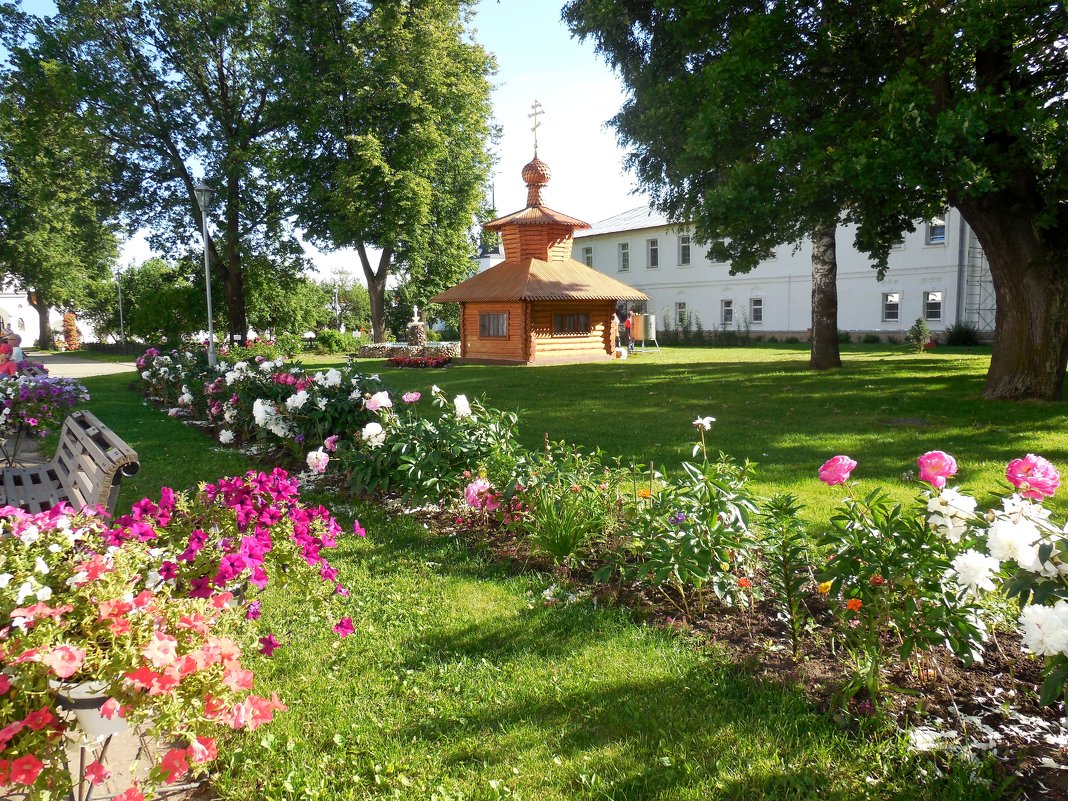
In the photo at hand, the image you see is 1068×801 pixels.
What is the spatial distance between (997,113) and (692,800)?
37.2ft

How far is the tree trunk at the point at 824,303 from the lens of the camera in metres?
18.9

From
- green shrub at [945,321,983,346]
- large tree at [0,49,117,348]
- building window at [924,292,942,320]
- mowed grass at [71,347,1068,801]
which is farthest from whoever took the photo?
building window at [924,292,942,320]

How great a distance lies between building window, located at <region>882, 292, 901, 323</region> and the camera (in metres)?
32.3

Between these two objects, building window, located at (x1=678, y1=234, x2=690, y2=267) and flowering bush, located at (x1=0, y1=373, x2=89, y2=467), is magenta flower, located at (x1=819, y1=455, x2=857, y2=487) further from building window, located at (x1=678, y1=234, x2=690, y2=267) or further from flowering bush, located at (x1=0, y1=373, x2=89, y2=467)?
building window, located at (x1=678, y1=234, x2=690, y2=267)

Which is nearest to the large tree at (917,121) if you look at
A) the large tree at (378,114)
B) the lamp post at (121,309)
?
the large tree at (378,114)

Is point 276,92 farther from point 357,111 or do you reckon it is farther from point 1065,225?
point 1065,225

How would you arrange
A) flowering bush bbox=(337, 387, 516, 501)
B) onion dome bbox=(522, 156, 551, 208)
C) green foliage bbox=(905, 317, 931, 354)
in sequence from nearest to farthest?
flowering bush bbox=(337, 387, 516, 501) → green foliage bbox=(905, 317, 931, 354) → onion dome bbox=(522, 156, 551, 208)

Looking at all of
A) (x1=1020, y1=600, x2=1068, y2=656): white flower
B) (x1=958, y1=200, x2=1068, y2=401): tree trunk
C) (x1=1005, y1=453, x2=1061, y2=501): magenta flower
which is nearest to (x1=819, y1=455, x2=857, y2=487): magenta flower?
(x1=1005, y1=453, x2=1061, y2=501): magenta flower

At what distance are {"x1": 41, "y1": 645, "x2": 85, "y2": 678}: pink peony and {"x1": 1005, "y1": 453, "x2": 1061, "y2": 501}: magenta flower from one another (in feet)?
10.2

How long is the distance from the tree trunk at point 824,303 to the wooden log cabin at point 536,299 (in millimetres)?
8118

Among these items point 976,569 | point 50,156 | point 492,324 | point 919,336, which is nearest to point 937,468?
point 976,569

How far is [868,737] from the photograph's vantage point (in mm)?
2766

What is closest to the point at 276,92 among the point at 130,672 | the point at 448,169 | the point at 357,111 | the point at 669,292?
the point at 357,111

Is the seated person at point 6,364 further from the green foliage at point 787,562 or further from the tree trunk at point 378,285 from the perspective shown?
the tree trunk at point 378,285
